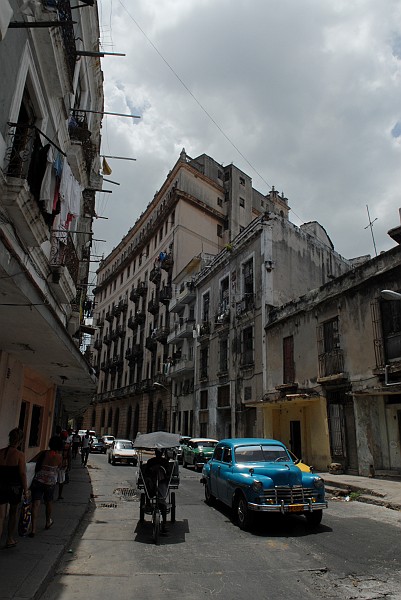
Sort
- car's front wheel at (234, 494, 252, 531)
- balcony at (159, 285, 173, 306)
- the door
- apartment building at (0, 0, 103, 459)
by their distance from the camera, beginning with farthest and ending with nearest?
balcony at (159, 285, 173, 306)
the door
car's front wheel at (234, 494, 252, 531)
apartment building at (0, 0, 103, 459)

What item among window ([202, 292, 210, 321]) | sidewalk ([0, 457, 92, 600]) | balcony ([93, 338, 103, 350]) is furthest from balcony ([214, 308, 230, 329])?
balcony ([93, 338, 103, 350])

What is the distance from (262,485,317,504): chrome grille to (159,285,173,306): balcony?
3600cm

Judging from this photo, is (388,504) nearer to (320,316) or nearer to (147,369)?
(320,316)

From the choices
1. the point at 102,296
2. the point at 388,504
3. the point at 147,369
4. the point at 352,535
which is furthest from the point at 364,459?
the point at 102,296

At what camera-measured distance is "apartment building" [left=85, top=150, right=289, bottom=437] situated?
4094cm

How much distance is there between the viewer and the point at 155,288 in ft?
164

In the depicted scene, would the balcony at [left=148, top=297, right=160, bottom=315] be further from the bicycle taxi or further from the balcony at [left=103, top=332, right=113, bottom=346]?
the bicycle taxi

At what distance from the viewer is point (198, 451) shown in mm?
22234

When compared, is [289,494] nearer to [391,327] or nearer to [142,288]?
[391,327]

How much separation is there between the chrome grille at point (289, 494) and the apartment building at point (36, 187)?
5137 millimetres

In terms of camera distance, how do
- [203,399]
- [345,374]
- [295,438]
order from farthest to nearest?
[203,399]
[295,438]
[345,374]

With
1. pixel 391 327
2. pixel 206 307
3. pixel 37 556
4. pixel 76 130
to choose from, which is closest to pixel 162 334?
pixel 206 307

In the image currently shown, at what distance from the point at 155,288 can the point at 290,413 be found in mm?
29786

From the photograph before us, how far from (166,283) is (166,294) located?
267cm
